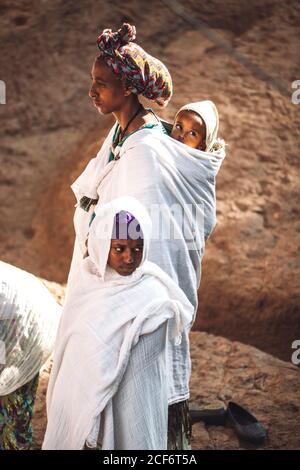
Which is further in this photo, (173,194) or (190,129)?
(190,129)

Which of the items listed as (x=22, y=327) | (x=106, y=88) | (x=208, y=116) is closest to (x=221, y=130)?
(x=208, y=116)

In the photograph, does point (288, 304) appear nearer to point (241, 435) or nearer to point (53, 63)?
point (241, 435)

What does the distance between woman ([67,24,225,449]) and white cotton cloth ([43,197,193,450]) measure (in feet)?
1.58

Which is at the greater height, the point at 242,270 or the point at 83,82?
the point at 83,82

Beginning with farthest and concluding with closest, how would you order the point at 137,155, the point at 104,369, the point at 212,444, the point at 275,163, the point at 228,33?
1. the point at 228,33
2. the point at 275,163
3. the point at 212,444
4. the point at 137,155
5. the point at 104,369

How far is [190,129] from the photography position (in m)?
4.93

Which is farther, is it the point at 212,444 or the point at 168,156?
the point at 212,444

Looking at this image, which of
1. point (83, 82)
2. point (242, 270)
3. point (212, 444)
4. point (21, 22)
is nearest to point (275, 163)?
point (242, 270)

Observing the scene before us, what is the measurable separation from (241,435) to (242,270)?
2.38 metres

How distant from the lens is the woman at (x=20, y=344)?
4.59 m

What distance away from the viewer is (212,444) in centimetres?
616

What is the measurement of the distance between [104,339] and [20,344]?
30.9 inches

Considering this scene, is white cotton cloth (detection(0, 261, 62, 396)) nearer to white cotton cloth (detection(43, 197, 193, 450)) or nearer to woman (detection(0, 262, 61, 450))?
woman (detection(0, 262, 61, 450))

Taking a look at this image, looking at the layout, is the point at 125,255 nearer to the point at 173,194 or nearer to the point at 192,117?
the point at 173,194
